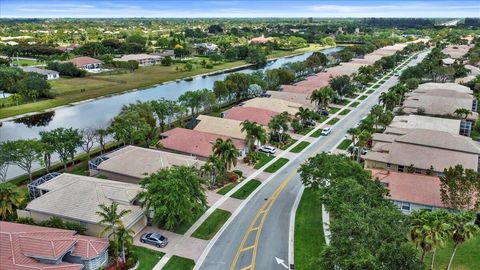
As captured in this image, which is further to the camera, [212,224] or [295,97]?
[295,97]

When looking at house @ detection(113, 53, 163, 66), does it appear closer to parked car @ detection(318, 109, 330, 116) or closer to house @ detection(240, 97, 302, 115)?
house @ detection(240, 97, 302, 115)

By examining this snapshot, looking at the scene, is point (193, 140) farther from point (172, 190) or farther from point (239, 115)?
point (172, 190)

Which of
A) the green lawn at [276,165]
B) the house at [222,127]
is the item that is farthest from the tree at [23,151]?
the green lawn at [276,165]

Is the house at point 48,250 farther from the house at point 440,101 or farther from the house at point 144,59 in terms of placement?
the house at point 144,59

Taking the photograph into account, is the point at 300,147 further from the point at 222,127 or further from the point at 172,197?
the point at 172,197

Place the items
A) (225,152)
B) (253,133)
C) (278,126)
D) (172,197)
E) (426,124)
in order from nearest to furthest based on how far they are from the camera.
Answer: (172,197) → (225,152) → (253,133) → (278,126) → (426,124)

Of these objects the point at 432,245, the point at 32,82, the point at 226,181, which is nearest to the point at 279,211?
the point at 226,181

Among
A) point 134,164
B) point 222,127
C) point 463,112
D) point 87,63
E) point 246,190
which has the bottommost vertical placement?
point 246,190

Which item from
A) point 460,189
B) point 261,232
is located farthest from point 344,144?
point 261,232
